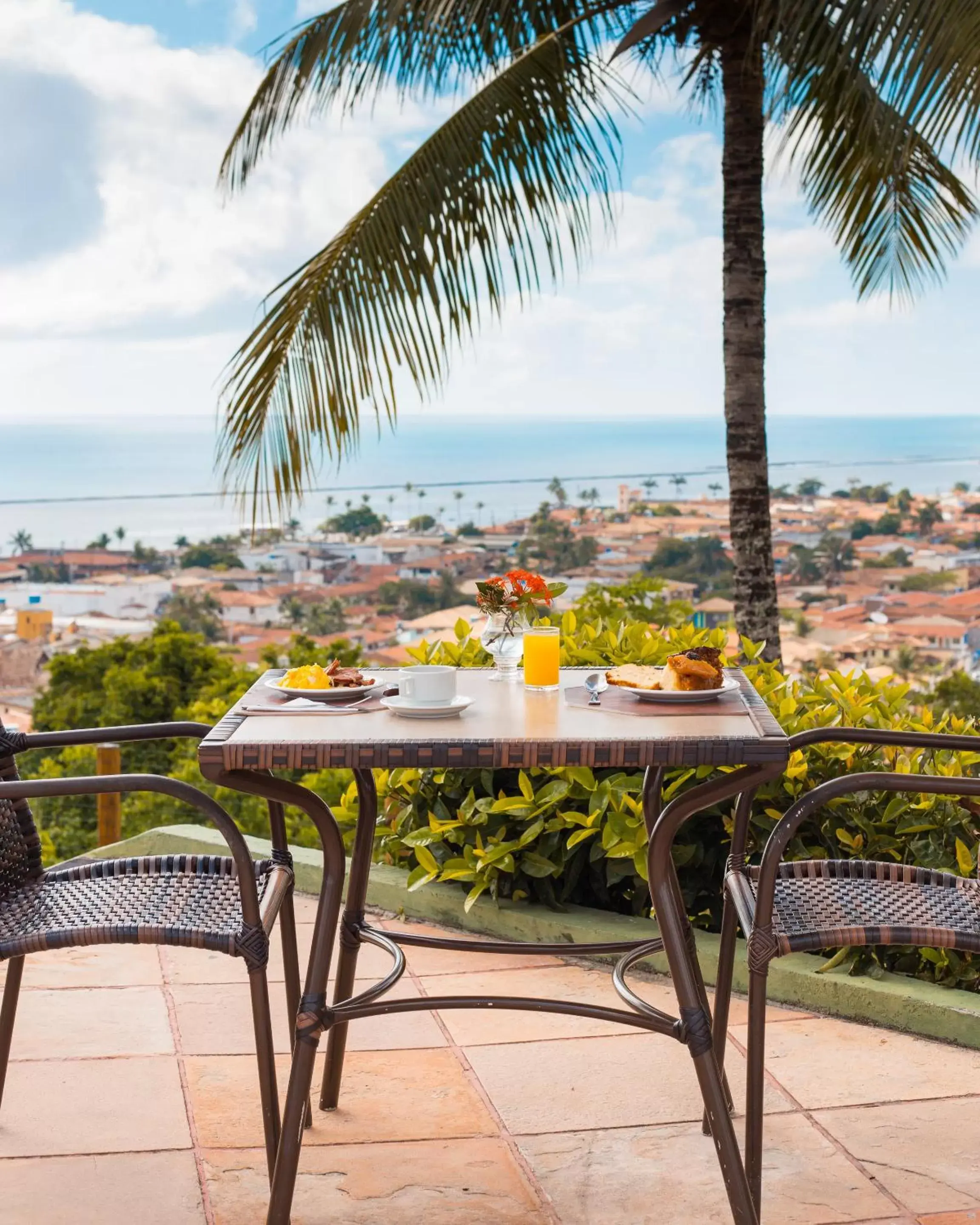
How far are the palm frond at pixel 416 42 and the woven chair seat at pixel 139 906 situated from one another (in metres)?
4.28

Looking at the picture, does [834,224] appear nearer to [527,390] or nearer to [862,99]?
[862,99]

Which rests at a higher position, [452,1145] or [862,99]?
[862,99]

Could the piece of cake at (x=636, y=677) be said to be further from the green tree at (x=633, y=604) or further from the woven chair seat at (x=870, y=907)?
the green tree at (x=633, y=604)

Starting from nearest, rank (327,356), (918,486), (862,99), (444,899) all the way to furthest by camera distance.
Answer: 1. (444,899)
2. (327,356)
3. (862,99)
4. (918,486)

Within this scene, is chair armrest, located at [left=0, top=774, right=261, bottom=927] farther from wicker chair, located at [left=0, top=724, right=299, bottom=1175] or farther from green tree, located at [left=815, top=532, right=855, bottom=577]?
green tree, located at [left=815, top=532, right=855, bottom=577]

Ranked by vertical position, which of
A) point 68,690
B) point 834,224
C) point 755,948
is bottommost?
point 68,690

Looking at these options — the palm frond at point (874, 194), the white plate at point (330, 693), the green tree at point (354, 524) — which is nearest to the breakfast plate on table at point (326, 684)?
the white plate at point (330, 693)

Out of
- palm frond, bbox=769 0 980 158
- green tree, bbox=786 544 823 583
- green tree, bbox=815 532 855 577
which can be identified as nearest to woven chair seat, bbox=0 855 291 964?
palm frond, bbox=769 0 980 158

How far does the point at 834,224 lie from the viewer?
709 centimetres

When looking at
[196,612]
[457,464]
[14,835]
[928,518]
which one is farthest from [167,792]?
[457,464]

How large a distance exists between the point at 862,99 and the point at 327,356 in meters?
3.01

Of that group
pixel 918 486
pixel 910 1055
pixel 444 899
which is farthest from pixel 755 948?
pixel 918 486

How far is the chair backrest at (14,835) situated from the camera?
2.13m

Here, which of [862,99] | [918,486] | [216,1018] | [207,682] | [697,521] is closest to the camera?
[216,1018]
